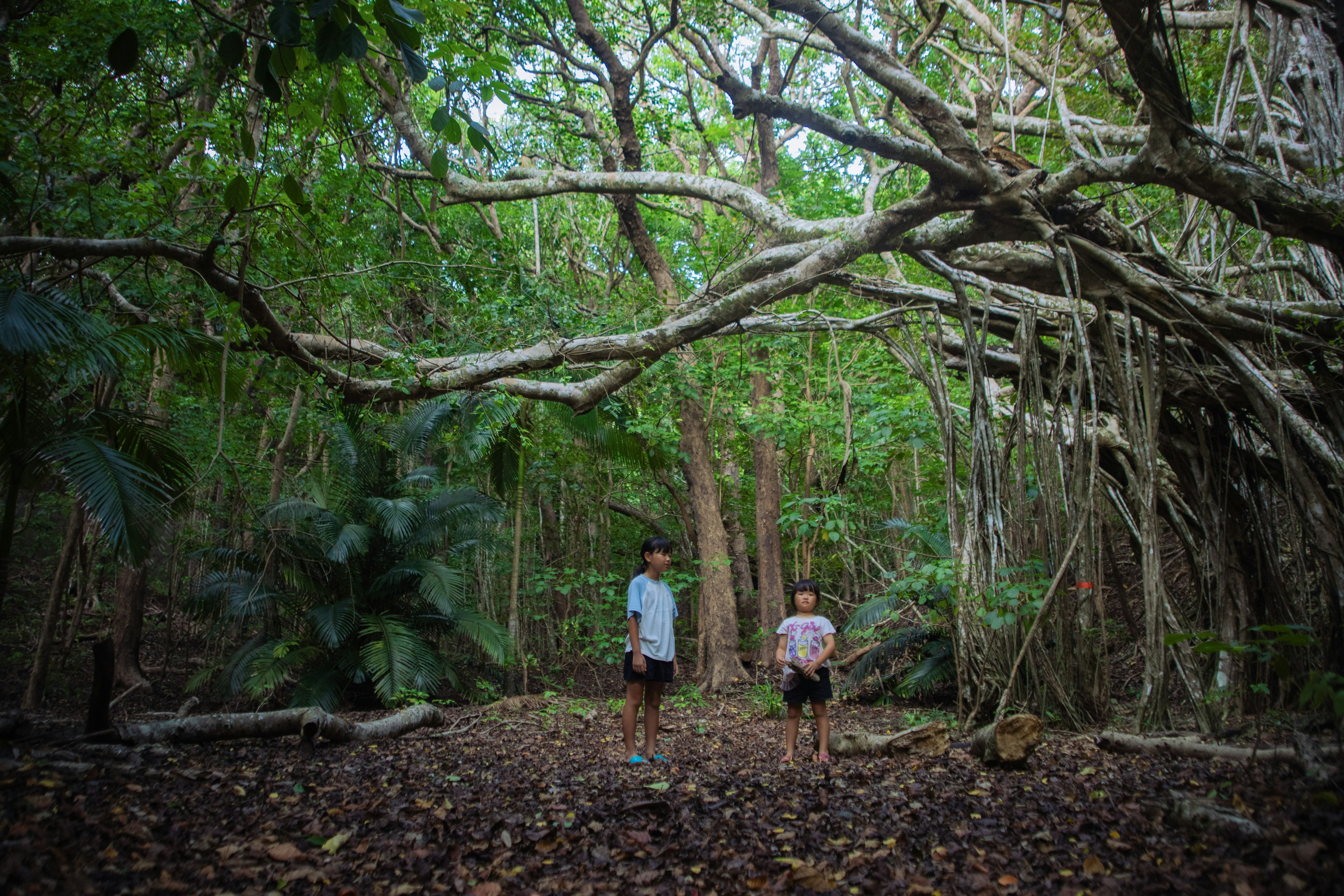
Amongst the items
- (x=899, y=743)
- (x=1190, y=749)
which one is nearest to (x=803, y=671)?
(x=899, y=743)

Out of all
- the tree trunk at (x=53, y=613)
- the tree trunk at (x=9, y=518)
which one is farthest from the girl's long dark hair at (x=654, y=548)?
the tree trunk at (x=53, y=613)

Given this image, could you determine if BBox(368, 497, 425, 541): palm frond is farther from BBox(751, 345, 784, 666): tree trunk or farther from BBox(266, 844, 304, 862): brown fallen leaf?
BBox(266, 844, 304, 862): brown fallen leaf

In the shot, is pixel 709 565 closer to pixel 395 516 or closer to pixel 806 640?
pixel 395 516

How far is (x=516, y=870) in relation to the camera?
2.27 meters

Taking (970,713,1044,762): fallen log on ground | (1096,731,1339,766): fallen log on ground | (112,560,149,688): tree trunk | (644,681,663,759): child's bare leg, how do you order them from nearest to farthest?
(1096,731,1339,766): fallen log on ground → (970,713,1044,762): fallen log on ground → (644,681,663,759): child's bare leg → (112,560,149,688): tree trunk

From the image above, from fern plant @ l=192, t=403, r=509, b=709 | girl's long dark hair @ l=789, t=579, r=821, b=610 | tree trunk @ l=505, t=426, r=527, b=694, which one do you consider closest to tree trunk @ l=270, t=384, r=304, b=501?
fern plant @ l=192, t=403, r=509, b=709

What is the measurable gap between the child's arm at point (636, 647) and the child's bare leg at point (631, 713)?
14cm

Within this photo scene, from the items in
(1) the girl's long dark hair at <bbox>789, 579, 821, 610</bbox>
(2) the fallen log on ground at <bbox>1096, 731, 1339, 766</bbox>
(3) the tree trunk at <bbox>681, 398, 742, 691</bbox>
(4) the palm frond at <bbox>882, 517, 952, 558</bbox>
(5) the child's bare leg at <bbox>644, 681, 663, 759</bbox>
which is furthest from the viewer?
(3) the tree trunk at <bbox>681, 398, 742, 691</bbox>

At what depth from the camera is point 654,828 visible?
2643 millimetres

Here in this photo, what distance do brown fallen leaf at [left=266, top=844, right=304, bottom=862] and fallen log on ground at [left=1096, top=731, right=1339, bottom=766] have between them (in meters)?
3.19

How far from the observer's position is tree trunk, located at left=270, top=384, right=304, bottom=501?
7047mm

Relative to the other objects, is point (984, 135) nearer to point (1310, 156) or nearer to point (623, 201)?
point (1310, 156)

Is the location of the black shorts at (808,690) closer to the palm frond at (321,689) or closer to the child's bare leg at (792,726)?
the child's bare leg at (792,726)

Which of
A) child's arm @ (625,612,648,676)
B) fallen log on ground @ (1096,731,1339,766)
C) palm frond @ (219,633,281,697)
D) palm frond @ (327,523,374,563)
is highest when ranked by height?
palm frond @ (327,523,374,563)
